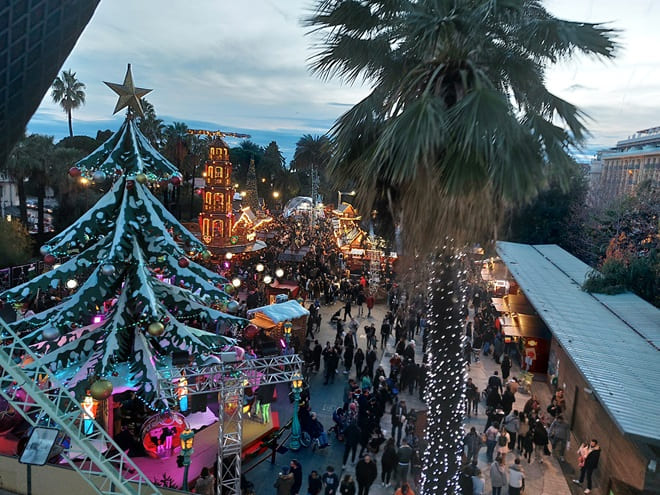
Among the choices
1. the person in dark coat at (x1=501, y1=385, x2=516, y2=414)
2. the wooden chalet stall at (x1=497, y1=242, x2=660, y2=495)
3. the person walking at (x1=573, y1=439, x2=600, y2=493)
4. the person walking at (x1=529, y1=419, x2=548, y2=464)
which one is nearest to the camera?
the wooden chalet stall at (x1=497, y1=242, x2=660, y2=495)

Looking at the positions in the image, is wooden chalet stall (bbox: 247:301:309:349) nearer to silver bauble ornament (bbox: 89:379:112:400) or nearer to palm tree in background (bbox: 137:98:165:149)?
silver bauble ornament (bbox: 89:379:112:400)

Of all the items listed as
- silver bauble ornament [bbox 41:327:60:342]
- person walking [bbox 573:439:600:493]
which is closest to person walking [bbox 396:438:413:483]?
person walking [bbox 573:439:600:493]

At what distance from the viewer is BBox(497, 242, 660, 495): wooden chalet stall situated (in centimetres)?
870

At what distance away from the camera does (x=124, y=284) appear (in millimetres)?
10039

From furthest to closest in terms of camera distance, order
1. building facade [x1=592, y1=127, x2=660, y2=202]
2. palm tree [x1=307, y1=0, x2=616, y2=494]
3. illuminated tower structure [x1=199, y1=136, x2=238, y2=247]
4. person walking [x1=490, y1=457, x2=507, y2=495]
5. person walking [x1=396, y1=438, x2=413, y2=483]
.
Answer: building facade [x1=592, y1=127, x2=660, y2=202] → illuminated tower structure [x1=199, y1=136, x2=238, y2=247] → person walking [x1=396, y1=438, x2=413, y2=483] → person walking [x1=490, y1=457, x2=507, y2=495] → palm tree [x1=307, y1=0, x2=616, y2=494]

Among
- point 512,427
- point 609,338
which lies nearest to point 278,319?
point 512,427

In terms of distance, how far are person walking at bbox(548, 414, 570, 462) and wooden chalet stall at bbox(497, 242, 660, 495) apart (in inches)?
20.2

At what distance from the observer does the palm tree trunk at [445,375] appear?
5991mm

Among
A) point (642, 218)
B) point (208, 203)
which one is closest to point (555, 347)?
point (642, 218)

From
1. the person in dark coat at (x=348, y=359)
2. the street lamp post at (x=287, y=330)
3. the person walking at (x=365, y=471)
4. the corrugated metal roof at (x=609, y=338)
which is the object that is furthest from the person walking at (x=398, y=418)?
the street lamp post at (x=287, y=330)

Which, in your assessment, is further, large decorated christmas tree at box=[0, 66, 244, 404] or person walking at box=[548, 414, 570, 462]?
person walking at box=[548, 414, 570, 462]

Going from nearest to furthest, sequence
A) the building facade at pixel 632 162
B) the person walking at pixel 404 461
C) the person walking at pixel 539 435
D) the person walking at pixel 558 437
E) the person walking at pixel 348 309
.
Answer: the person walking at pixel 404 461
the person walking at pixel 539 435
the person walking at pixel 558 437
the person walking at pixel 348 309
the building facade at pixel 632 162

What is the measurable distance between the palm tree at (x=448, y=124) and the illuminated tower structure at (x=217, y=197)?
25264mm

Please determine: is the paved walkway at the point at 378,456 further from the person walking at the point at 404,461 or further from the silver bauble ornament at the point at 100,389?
the silver bauble ornament at the point at 100,389
